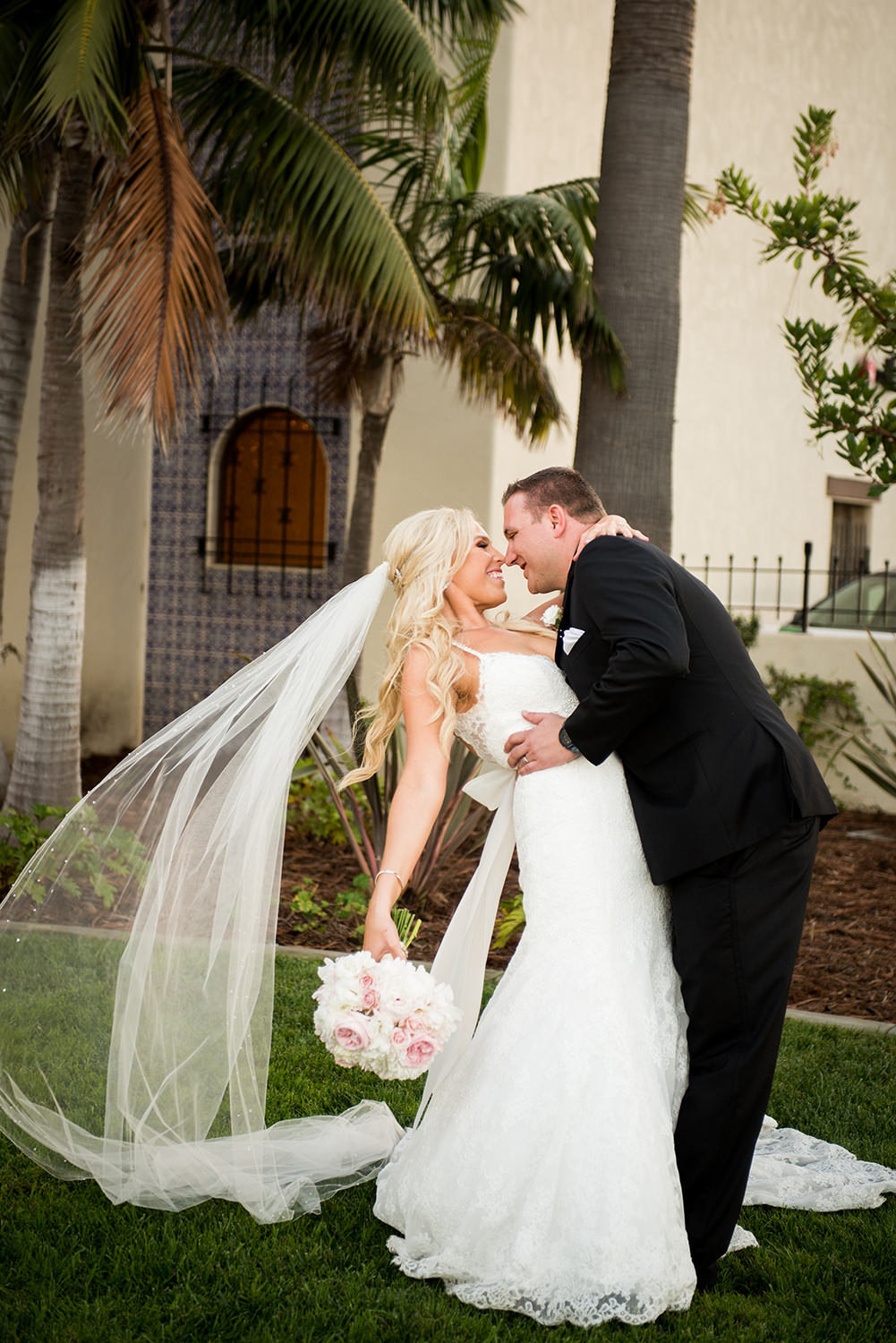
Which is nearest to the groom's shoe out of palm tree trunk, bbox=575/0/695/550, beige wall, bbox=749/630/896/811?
palm tree trunk, bbox=575/0/695/550

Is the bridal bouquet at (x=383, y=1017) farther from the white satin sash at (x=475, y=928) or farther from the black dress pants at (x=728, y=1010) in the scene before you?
the black dress pants at (x=728, y=1010)

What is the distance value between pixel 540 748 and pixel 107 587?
33.2 ft

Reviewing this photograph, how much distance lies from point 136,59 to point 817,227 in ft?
14.0

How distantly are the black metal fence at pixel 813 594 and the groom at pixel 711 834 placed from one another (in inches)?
247

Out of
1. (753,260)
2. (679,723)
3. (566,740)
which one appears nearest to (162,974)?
(566,740)

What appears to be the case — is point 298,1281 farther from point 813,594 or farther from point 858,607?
point 813,594

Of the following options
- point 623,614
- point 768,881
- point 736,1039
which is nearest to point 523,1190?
point 736,1039

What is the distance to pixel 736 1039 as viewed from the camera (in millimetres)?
3203

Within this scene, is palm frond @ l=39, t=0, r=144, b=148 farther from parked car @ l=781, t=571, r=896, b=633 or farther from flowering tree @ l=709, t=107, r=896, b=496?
parked car @ l=781, t=571, r=896, b=633

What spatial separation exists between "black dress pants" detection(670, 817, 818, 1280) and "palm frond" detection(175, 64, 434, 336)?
4776mm

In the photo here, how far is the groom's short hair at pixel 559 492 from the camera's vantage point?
11.5ft

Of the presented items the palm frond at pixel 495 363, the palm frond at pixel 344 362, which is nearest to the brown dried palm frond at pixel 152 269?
the palm frond at pixel 495 363

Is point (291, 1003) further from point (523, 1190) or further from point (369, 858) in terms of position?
point (523, 1190)

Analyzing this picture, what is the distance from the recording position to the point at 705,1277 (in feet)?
10.8
